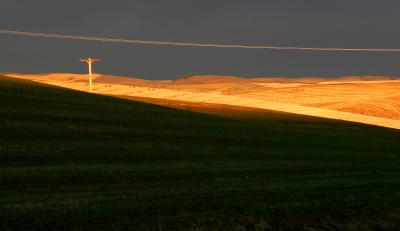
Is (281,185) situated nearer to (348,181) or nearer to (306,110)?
(348,181)

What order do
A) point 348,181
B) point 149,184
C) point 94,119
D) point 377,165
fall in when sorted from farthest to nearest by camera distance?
1. point 94,119
2. point 377,165
3. point 348,181
4. point 149,184

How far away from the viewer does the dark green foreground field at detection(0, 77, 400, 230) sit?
12867 millimetres

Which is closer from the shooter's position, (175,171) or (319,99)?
(175,171)

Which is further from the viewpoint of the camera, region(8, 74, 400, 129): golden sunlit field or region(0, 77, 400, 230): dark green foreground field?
region(8, 74, 400, 129): golden sunlit field

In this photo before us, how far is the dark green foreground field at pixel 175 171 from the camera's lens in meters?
12.9

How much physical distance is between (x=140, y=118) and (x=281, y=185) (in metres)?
14.9

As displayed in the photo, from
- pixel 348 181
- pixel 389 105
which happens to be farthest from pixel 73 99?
pixel 389 105

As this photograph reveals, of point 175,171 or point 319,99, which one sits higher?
point 175,171

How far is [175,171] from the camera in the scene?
62.5 ft

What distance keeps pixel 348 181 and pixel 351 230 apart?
5758mm

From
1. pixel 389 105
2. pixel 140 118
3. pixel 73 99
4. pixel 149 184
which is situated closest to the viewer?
pixel 149 184

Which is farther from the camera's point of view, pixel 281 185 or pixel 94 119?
pixel 94 119

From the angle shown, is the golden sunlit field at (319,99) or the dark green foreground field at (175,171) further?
the golden sunlit field at (319,99)

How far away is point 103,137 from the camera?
82.7 ft
